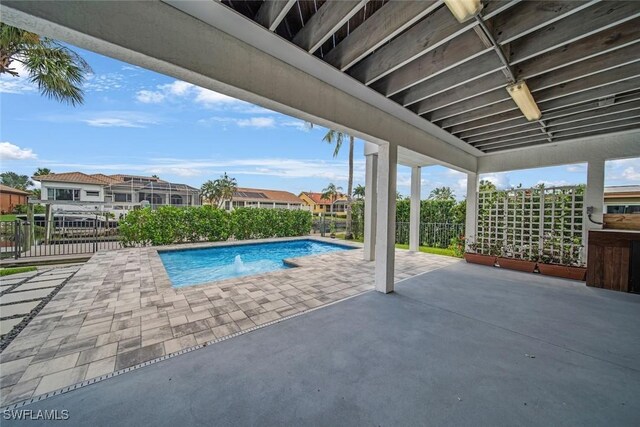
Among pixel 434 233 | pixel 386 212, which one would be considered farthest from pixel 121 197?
pixel 386 212

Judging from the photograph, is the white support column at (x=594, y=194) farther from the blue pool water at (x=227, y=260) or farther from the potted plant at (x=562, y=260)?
the blue pool water at (x=227, y=260)

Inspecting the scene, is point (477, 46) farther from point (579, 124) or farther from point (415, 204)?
point (415, 204)

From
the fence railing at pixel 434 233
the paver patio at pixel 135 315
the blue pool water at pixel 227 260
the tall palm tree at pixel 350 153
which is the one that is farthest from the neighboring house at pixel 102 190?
the fence railing at pixel 434 233

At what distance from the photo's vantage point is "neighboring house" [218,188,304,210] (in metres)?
35.8

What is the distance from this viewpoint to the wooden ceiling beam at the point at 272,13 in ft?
6.49

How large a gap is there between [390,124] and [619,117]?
436 cm

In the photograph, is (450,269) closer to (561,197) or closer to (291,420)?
(561,197)

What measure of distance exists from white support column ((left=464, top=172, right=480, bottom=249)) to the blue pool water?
464cm

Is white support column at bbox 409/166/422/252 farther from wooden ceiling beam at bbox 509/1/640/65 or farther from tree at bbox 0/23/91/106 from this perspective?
tree at bbox 0/23/91/106

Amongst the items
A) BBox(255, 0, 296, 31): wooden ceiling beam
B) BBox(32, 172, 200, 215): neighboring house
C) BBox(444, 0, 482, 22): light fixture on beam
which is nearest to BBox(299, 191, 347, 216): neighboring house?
BBox(32, 172, 200, 215): neighboring house

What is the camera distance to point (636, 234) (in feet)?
14.2

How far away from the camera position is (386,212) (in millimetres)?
4176

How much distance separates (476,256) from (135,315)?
7939mm

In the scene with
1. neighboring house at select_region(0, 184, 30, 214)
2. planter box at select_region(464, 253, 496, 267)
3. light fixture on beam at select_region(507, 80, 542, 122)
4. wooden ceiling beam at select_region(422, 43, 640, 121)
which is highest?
wooden ceiling beam at select_region(422, 43, 640, 121)
